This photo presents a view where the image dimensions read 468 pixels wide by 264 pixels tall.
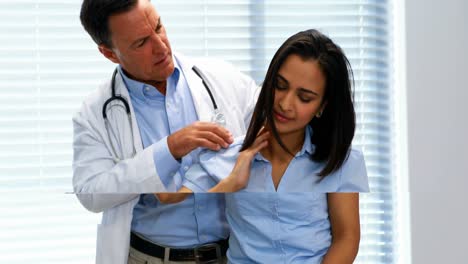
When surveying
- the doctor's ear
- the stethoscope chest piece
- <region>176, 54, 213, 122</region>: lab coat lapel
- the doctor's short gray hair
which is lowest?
the stethoscope chest piece

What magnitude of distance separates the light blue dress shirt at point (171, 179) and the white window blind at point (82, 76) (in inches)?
5.4

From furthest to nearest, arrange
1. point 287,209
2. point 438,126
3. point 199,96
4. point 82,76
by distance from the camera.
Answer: point 82,76 → point 438,126 → point 199,96 → point 287,209

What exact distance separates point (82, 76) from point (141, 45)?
1.59 ft

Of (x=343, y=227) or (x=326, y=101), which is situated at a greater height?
(x=326, y=101)

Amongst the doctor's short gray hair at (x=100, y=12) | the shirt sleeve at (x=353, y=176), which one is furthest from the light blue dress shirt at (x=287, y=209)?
the doctor's short gray hair at (x=100, y=12)

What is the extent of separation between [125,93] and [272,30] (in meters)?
0.61

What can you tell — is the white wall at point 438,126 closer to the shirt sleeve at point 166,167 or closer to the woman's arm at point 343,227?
the woman's arm at point 343,227

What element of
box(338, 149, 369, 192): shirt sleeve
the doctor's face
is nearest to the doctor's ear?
the doctor's face

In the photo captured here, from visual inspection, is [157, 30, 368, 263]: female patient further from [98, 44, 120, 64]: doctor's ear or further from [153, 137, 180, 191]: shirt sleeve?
[98, 44, 120, 64]: doctor's ear

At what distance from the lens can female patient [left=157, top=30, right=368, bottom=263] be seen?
1.00 meters

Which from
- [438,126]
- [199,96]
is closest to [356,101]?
[438,126]

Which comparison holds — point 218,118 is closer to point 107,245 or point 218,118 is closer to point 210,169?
point 210,169

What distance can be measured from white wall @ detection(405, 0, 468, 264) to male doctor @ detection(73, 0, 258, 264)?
352mm

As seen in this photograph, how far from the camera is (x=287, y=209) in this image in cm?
101
